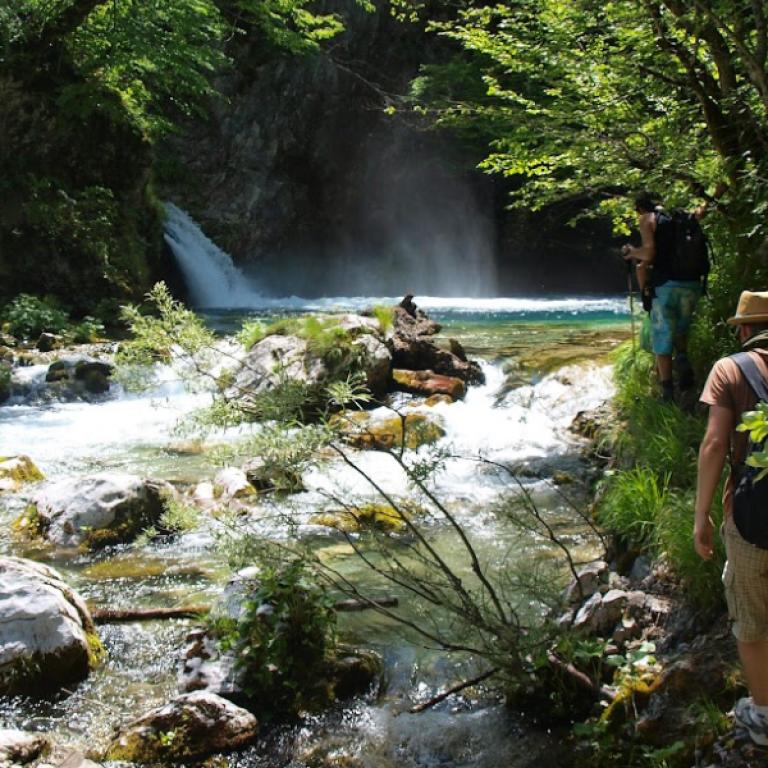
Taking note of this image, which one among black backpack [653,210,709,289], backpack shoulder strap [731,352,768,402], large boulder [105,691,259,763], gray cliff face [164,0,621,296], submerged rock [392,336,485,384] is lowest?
large boulder [105,691,259,763]

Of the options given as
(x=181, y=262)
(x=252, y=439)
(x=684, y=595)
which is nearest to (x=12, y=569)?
(x=252, y=439)

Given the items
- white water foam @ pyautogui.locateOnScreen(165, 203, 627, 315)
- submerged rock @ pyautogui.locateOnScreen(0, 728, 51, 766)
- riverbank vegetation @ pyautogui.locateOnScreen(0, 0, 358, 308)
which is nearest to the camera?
submerged rock @ pyautogui.locateOnScreen(0, 728, 51, 766)

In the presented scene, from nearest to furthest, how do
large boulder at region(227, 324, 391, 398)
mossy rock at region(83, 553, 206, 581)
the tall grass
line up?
1. the tall grass
2. mossy rock at region(83, 553, 206, 581)
3. large boulder at region(227, 324, 391, 398)

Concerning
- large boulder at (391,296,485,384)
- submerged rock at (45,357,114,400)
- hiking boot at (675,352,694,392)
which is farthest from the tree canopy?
submerged rock at (45,357,114,400)

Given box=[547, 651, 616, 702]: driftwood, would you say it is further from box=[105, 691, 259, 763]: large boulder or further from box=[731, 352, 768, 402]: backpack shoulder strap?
box=[731, 352, 768, 402]: backpack shoulder strap

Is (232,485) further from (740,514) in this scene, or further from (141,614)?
(740,514)

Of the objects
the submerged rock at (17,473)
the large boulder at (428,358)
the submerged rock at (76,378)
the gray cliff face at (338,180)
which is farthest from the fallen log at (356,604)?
the gray cliff face at (338,180)

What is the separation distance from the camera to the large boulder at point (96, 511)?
6.33 metres

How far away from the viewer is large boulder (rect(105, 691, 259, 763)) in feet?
11.8

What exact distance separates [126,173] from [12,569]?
51.5ft

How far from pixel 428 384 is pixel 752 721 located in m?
8.65

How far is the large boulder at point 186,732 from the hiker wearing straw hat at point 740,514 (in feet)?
7.42

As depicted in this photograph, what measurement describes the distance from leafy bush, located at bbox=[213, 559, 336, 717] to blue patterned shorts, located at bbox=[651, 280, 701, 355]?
12.1 feet

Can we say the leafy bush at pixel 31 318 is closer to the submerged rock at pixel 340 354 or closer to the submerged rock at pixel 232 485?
the submerged rock at pixel 340 354
